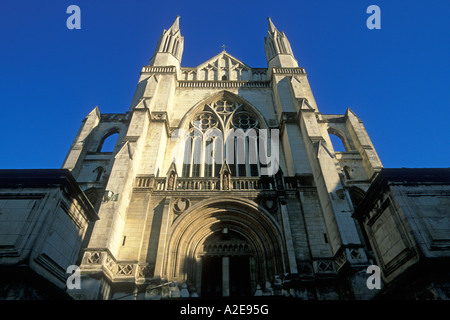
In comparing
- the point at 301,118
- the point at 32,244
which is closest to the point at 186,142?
the point at 301,118

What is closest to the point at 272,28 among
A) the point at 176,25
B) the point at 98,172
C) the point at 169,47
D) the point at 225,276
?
the point at 176,25

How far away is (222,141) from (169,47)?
1086cm

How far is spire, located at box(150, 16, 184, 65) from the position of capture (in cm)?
2344

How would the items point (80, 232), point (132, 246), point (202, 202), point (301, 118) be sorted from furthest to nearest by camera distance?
point (301, 118) < point (202, 202) < point (132, 246) < point (80, 232)

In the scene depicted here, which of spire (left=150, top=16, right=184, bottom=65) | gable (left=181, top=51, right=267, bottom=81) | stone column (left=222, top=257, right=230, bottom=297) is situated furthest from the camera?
gable (left=181, top=51, right=267, bottom=81)

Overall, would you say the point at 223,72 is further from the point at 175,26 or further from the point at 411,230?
the point at 411,230

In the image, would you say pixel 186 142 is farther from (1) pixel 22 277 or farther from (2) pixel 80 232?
(1) pixel 22 277

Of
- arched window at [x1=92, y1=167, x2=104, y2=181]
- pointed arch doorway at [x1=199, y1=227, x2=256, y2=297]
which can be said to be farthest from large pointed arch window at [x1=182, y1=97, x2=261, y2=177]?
arched window at [x1=92, y1=167, x2=104, y2=181]

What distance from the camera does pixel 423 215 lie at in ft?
24.7

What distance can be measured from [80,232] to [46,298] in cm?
262

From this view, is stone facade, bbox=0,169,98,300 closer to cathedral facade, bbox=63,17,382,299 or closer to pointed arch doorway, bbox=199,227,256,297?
cathedral facade, bbox=63,17,382,299

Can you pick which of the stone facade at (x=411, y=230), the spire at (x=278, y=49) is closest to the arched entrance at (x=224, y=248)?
the stone facade at (x=411, y=230)

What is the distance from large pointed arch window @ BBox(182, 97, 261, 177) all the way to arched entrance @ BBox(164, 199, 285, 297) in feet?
11.5

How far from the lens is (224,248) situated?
14258mm
